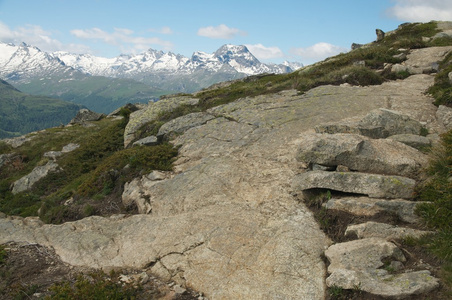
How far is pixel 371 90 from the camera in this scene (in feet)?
76.1

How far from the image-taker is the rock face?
9078mm

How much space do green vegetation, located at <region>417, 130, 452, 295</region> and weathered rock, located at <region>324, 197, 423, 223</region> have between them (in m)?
0.32

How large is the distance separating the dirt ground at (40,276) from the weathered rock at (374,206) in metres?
6.01

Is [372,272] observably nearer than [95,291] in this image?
Yes

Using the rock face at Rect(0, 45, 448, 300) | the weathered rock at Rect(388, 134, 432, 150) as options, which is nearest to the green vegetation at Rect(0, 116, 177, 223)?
the rock face at Rect(0, 45, 448, 300)

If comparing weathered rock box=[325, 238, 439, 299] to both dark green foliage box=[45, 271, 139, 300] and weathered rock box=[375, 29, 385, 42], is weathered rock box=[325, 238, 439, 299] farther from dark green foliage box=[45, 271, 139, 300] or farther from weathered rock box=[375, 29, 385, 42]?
weathered rock box=[375, 29, 385, 42]

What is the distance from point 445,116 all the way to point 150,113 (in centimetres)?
2220

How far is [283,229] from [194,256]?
11.2 feet

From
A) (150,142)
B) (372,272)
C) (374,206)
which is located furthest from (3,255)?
(374,206)

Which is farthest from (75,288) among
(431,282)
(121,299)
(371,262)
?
(431,282)

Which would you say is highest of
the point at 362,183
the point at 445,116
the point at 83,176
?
the point at 445,116

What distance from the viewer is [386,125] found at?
15.7 meters

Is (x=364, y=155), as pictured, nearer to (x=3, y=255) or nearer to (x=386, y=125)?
(x=386, y=125)

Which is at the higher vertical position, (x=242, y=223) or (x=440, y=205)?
(x=440, y=205)
